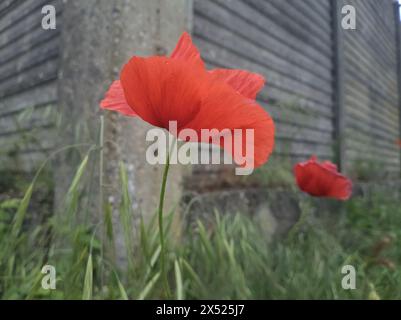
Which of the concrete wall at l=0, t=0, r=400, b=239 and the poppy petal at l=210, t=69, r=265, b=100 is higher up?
the concrete wall at l=0, t=0, r=400, b=239

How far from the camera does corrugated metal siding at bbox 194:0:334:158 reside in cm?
115

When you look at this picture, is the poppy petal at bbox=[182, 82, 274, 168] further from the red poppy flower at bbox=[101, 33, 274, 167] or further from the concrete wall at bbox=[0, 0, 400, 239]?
the concrete wall at bbox=[0, 0, 400, 239]

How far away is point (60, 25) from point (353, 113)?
163cm

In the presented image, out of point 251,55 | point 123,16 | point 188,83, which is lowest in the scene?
point 188,83

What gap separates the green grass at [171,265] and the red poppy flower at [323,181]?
150 millimetres

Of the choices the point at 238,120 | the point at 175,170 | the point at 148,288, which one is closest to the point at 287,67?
the point at 175,170

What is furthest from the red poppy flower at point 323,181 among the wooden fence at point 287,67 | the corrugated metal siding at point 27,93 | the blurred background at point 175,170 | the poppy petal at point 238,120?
the corrugated metal siding at point 27,93

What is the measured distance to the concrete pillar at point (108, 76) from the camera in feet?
2.41

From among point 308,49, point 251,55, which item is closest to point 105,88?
point 251,55

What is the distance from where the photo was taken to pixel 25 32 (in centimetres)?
88

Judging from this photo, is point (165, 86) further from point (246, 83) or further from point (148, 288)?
point (148, 288)

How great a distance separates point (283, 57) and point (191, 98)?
1.27m

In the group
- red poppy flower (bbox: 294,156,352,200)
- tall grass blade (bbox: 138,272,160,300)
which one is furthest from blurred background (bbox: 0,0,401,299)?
red poppy flower (bbox: 294,156,352,200)

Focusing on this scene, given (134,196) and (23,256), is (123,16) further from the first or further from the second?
(23,256)
